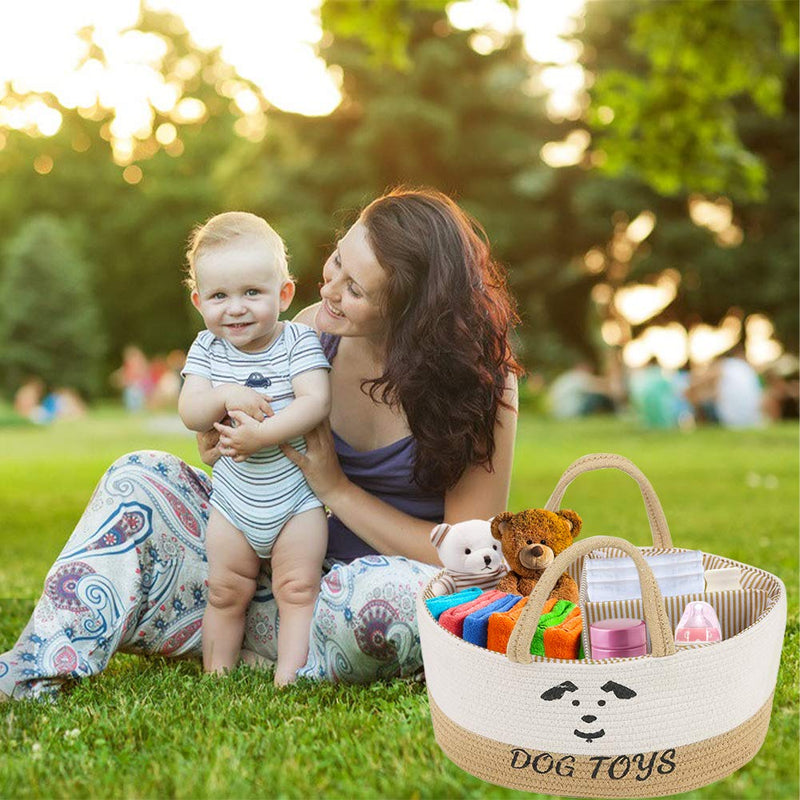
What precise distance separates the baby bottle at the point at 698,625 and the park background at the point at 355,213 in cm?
27

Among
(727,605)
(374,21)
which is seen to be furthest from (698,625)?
(374,21)

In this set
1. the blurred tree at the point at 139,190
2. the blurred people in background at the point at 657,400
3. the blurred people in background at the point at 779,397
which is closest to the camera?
the blurred people in background at the point at 657,400

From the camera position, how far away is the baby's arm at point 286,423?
118 inches

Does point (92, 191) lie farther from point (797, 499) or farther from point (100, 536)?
point (100, 536)

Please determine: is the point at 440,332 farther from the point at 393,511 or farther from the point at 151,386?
the point at 151,386

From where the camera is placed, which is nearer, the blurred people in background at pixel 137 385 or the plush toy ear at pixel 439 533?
the plush toy ear at pixel 439 533

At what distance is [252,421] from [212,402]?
0.16m

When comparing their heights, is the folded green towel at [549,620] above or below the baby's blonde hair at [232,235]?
below

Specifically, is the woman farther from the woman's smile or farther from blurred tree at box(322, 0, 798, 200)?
blurred tree at box(322, 0, 798, 200)

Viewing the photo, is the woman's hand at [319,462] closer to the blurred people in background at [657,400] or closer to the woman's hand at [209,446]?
the woman's hand at [209,446]

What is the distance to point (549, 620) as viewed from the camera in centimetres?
249

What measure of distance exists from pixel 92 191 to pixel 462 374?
3299 centimetres

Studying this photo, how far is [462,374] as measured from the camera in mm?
3109

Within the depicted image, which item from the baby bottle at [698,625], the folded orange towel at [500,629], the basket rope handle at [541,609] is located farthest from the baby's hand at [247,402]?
the baby bottle at [698,625]
